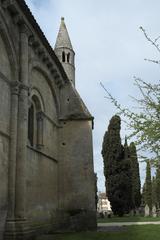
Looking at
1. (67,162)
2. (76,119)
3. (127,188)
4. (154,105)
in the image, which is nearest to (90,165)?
(67,162)

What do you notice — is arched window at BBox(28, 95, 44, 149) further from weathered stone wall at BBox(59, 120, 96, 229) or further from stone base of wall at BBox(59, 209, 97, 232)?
stone base of wall at BBox(59, 209, 97, 232)

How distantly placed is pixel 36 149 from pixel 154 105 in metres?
9.72

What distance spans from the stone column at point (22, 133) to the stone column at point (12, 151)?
0.20 meters

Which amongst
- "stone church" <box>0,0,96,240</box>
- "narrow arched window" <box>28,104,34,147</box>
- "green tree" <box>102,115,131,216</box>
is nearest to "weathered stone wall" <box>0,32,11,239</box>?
"stone church" <box>0,0,96,240</box>

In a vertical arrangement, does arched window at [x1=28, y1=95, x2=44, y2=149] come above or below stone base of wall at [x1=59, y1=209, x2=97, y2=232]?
above

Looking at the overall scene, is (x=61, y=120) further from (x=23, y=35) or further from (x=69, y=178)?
(x=23, y=35)

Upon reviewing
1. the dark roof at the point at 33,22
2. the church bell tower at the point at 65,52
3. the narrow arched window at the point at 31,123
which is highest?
the church bell tower at the point at 65,52

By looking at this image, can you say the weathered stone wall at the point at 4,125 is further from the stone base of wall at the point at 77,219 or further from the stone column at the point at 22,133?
the stone base of wall at the point at 77,219

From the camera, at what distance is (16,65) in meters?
14.2

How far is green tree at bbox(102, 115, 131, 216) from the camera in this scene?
3616 cm

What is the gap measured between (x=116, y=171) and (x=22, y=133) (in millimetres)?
24460

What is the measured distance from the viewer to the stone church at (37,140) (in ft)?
43.1

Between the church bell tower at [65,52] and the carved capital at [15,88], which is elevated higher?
the church bell tower at [65,52]

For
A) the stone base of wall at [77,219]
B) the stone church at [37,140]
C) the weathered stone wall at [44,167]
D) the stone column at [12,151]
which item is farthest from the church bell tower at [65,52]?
the stone column at [12,151]
